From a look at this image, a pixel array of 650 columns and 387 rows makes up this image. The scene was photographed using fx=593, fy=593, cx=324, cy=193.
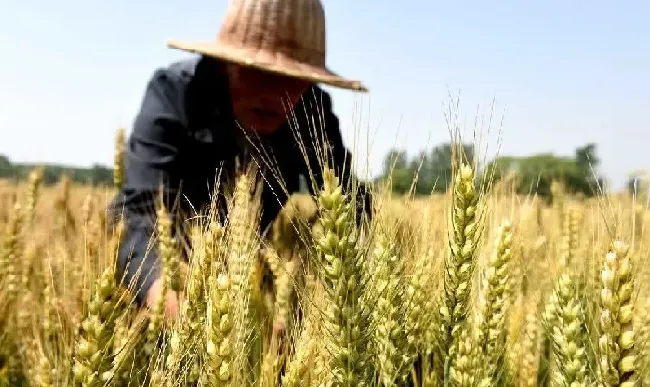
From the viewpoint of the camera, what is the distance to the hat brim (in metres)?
1.70

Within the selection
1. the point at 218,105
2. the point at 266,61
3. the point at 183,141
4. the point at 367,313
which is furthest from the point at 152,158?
the point at 367,313

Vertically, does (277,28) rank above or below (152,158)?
above

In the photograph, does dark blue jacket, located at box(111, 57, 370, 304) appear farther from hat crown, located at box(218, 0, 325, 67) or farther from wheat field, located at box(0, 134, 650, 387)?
wheat field, located at box(0, 134, 650, 387)

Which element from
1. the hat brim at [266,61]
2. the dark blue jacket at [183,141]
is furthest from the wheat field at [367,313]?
the dark blue jacket at [183,141]

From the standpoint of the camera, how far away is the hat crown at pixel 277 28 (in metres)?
1.89

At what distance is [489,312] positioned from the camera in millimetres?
1040

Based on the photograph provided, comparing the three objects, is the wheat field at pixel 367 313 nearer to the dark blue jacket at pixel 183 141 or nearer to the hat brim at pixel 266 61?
the hat brim at pixel 266 61

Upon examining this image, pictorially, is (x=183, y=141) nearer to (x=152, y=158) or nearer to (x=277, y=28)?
(x=152, y=158)

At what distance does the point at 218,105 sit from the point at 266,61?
44 centimetres

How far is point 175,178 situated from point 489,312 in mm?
1346

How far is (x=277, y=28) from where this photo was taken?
189 cm

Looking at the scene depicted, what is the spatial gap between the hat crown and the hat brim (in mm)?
33

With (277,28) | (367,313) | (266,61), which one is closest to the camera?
(367,313)

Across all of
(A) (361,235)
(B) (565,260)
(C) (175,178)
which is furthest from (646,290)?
(C) (175,178)
